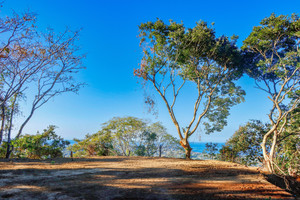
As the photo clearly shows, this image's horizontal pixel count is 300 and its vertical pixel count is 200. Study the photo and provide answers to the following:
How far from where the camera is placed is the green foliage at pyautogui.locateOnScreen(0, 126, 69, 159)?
8.55 meters

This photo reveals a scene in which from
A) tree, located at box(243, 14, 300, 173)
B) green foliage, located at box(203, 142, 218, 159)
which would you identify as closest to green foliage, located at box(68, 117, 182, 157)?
green foliage, located at box(203, 142, 218, 159)

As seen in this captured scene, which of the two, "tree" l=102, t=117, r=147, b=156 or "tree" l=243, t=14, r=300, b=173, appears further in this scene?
"tree" l=102, t=117, r=147, b=156

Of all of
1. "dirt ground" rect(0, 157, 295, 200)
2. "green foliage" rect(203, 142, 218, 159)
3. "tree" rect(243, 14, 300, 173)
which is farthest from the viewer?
"green foliage" rect(203, 142, 218, 159)

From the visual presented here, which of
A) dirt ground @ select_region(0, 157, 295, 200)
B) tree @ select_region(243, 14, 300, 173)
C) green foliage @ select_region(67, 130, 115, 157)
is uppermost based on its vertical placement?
tree @ select_region(243, 14, 300, 173)

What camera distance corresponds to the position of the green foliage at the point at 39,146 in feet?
28.1

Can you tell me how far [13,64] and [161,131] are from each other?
9979mm

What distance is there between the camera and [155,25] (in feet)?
30.9

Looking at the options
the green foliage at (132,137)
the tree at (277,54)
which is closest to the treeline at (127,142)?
the green foliage at (132,137)

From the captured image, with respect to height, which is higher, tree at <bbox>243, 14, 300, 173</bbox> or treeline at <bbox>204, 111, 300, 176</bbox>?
tree at <bbox>243, 14, 300, 173</bbox>

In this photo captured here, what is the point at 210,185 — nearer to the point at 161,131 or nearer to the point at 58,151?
the point at 58,151

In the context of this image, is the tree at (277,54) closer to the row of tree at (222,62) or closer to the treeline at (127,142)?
the row of tree at (222,62)

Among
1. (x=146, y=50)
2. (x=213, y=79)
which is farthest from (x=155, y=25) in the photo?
(x=213, y=79)

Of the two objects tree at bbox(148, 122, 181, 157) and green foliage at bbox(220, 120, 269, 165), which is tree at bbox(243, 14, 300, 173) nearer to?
green foliage at bbox(220, 120, 269, 165)

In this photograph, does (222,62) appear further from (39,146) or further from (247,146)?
(39,146)
